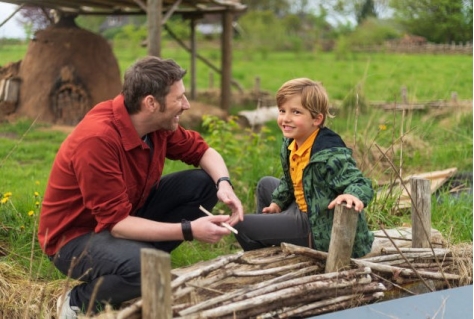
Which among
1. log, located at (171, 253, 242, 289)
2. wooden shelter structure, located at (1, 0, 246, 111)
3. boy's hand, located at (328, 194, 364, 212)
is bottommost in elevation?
log, located at (171, 253, 242, 289)

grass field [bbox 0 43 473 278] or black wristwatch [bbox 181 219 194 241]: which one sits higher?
black wristwatch [bbox 181 219 194 241]

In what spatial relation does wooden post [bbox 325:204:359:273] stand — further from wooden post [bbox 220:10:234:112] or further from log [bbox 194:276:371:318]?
wooden post [bbox 220:10:234:112]

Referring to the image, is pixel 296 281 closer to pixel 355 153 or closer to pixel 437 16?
pixel 355 153

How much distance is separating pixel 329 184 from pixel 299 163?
0.27 m

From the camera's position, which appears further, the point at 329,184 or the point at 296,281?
the point at 329,184

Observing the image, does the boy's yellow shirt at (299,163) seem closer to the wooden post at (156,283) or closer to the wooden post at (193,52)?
the wooden post at (156,283)

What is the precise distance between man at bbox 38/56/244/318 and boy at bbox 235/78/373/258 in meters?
0.32

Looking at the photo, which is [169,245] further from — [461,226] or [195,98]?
[195,98]

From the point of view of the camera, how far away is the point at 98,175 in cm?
356

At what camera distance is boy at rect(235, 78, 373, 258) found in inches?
151

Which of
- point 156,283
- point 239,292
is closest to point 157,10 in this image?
point 239,292

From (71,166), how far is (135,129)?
371 mm

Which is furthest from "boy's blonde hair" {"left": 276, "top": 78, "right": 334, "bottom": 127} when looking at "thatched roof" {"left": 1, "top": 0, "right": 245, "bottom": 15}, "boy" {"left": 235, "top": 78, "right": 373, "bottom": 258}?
"thatched roof" {"left": 1, "top": 0, "right": 245, "bottom": 15}

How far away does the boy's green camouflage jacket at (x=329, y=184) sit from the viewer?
3.78 m
